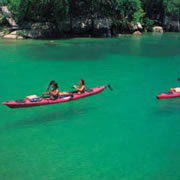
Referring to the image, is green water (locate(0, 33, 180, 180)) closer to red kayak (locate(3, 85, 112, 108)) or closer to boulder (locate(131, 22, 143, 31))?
red kayak (locate(3, 85, 112, 108))

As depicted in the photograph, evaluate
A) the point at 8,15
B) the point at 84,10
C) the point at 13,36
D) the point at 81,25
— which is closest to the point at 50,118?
the point at 13,36

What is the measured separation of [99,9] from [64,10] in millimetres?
6938

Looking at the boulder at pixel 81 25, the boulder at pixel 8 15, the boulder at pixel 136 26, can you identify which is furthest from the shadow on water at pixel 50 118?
the boulder at pixel 136 26

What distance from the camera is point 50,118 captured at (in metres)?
14.1

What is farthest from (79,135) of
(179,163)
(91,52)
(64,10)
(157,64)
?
(64,10)

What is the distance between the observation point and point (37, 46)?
112 feet

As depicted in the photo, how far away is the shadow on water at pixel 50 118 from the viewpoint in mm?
A: 13344

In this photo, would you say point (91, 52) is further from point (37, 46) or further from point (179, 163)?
point (179, 163)

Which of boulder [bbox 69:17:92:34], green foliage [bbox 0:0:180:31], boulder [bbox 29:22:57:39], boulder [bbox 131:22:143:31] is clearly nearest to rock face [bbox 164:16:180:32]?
green foliage [bbox 0:0:180:31]

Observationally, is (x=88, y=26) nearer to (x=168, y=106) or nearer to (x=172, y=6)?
(x=172, y=6)

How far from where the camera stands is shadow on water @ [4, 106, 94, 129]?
13344 mm

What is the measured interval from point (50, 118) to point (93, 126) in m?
2.26

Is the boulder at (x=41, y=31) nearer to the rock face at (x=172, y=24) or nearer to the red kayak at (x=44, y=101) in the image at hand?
the rock face at (x=172, y=24)

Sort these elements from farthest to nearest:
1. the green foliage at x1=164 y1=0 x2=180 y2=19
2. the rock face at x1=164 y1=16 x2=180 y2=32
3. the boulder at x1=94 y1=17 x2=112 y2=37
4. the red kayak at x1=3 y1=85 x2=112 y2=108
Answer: the rock face at x1=164 y1=16 x2=180 y2=32
the green foliage at x1=164 y1=0 x2=180 y2=19
the boulder at x1=94 y1=17 x2=112 y2=37
the red kayak at x1=3 y1=85 x2=112 y2=108
